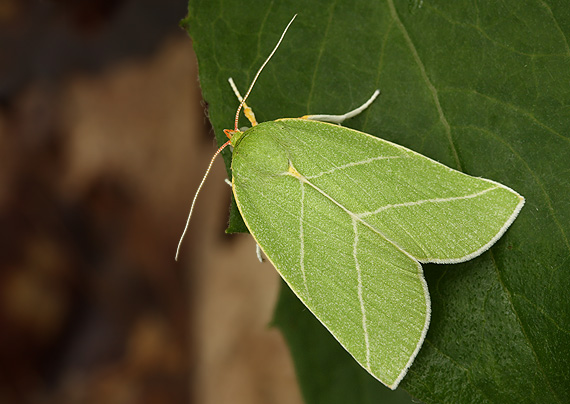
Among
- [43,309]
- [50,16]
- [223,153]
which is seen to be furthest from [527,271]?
[50,16]

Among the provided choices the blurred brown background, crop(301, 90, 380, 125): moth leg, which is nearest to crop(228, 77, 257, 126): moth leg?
crop(301, 90, 380, 125): moth leg

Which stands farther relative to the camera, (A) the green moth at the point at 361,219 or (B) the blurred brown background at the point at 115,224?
(B) the blurred brown background at the point at 115,224

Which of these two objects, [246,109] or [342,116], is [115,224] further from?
[342,116]

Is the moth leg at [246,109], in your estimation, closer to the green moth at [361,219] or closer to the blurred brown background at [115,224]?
the green moth at [361,219]

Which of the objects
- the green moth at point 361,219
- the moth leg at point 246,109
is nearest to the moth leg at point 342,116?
the green moth at point 361,219

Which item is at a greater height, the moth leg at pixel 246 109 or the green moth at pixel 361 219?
the moth leg at pixel 246 109

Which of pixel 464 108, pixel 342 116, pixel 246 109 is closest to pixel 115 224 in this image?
pixel 246 109

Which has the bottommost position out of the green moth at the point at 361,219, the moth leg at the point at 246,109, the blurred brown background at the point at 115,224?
the blurred brown background at the point at 115,224
